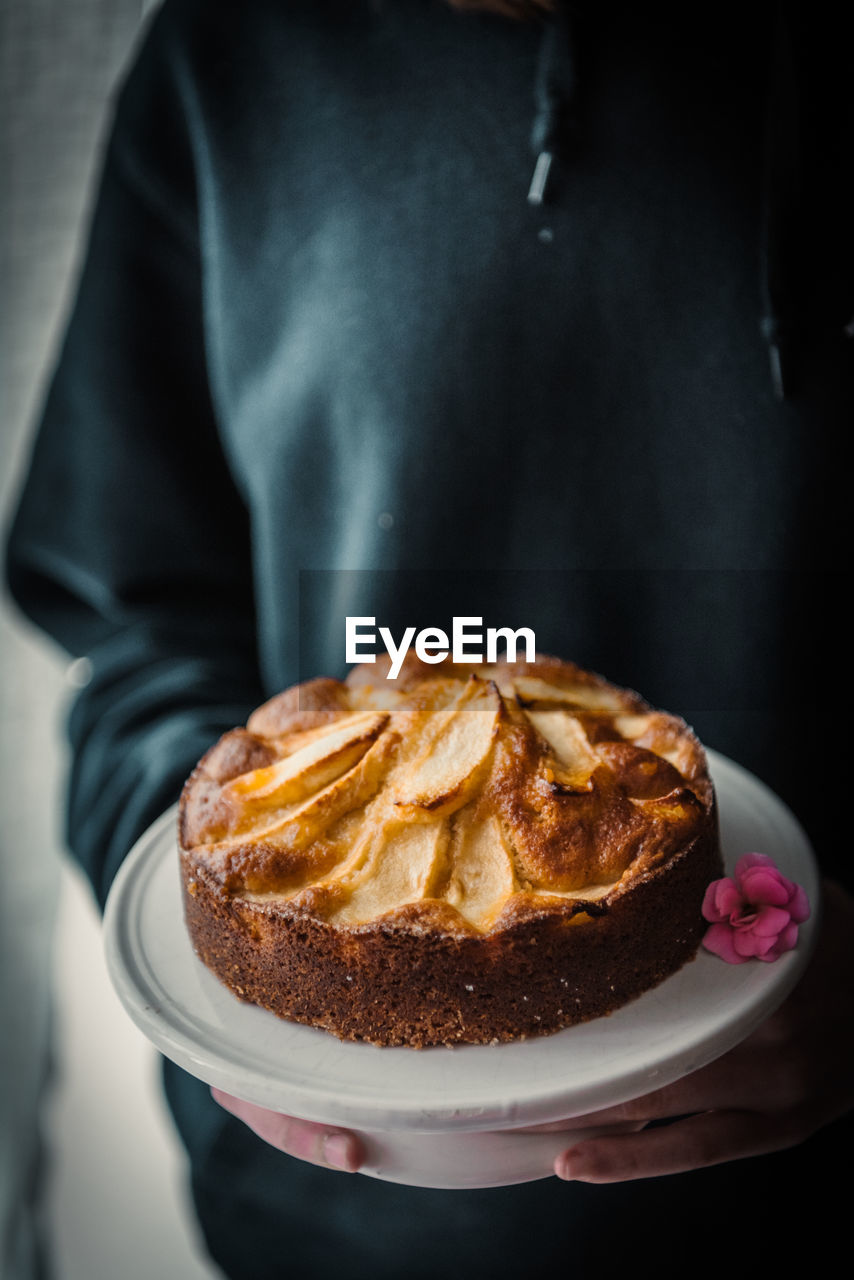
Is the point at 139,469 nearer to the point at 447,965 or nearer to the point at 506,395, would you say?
the point at 506,395

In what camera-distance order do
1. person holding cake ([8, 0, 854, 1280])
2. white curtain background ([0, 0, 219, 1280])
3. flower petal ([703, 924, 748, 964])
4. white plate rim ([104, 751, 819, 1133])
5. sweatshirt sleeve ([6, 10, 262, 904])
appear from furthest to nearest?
white curtain background ([0, 0, 219, 1280]), sweatshirt sleeve ([6, 10, 262, 904]), person holding cake ([8, 0, 854, 1280]), flower petal ([703, 924, 748, 964]), white plate rim ([104, 751, 819, 1133])

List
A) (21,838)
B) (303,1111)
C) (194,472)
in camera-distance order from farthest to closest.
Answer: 1. (21,838)
2. (194,472)
3. (303,1111)

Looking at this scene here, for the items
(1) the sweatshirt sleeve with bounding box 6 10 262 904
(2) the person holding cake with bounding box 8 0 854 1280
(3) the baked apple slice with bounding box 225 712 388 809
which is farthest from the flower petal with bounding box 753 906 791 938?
(1) the sweatshirt sleeve with bounding box 6 10 262 904

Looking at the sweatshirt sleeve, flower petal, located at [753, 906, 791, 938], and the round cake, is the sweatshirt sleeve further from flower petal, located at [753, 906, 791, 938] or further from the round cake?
flower petal, located at [753, 906, 791, 938]

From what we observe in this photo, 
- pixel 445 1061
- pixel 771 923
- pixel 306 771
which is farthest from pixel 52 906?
pixel 771 923

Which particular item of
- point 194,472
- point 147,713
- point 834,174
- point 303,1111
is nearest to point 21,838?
point 147,713

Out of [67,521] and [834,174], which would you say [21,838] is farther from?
[834,174]
